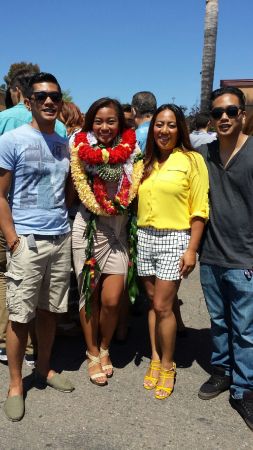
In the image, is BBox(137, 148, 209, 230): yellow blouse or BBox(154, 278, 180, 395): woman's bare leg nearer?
BBox(137, 148, 209, 230): yellow blouse

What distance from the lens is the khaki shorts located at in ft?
9.23

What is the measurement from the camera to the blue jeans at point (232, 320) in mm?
2855

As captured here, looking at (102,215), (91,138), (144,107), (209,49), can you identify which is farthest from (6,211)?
(209,49)

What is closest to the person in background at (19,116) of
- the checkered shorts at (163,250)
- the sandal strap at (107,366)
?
the checkered shorts at (163,250)

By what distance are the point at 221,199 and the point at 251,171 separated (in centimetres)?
27

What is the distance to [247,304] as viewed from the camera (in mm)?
2852

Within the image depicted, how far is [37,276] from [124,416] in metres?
1.07

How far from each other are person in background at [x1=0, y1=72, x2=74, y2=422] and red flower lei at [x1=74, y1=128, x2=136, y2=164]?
12cm

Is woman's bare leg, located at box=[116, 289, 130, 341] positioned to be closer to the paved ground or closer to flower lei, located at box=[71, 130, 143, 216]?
the paved ground

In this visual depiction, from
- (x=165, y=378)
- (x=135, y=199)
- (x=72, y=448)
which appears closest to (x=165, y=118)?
(x=135, y=199)

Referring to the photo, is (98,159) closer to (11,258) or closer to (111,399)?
(11,258)

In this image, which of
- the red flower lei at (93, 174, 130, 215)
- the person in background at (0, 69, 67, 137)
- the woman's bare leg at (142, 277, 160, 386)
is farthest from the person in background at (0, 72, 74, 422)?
the woman's bare leg at (142, 277, 160, 386)

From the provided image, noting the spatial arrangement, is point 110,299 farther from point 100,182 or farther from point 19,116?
point 19,116

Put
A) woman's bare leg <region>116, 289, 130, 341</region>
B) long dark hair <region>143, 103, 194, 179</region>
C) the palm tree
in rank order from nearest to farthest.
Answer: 1. long dark hair <region>143, 103, 194, 179</region>
2. woman's bare leg <region>116, 289, 130, 341</region>
3. the palm tree
